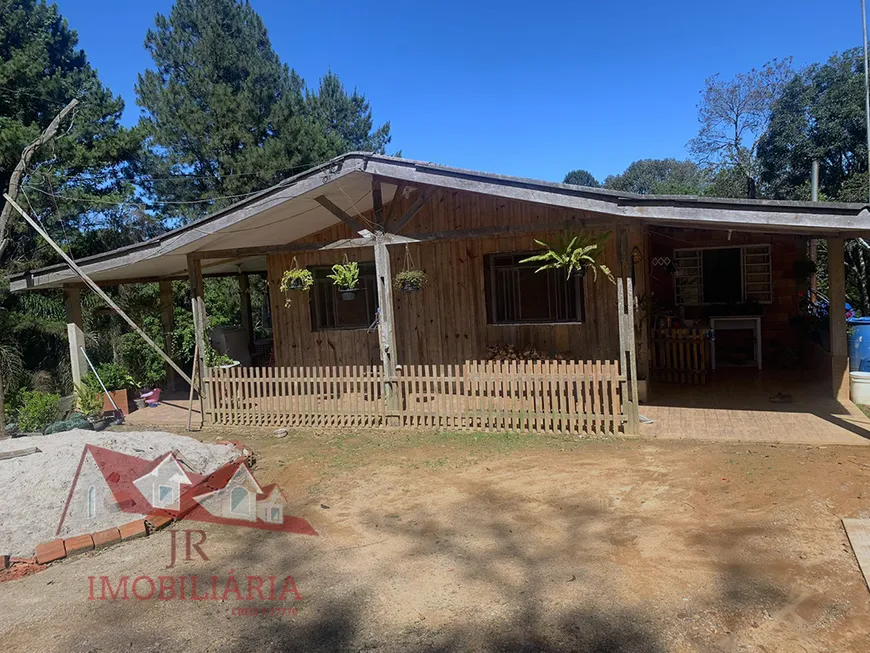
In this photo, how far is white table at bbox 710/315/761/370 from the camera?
1020 cm

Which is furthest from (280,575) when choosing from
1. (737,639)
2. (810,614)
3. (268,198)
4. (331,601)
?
(268,198)

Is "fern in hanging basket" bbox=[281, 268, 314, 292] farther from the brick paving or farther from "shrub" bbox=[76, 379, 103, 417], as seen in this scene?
the brick paving

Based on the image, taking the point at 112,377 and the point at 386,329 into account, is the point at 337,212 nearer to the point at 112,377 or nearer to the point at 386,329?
the point at 386,329

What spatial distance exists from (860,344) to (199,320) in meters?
9.97

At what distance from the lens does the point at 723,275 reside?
10.9 meters

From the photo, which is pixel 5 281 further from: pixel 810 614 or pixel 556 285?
pixel 810 614

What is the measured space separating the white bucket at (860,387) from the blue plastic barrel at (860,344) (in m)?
0.33

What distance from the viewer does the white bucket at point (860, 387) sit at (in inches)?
287

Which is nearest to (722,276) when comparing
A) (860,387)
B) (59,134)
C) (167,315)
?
(860,387)

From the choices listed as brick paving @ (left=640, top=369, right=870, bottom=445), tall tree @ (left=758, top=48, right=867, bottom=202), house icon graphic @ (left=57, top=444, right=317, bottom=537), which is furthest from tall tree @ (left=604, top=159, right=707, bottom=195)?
house icon graphic @ (left=57, top=444, right=317, bottom=537)

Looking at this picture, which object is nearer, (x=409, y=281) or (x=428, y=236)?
(x=428, y=236)

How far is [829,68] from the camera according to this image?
19125mm

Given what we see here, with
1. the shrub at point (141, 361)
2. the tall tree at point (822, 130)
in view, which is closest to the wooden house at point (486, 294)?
the shrub at point (141, 361)

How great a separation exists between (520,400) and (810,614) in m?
4.27
